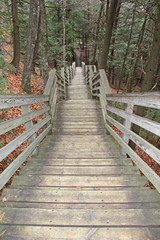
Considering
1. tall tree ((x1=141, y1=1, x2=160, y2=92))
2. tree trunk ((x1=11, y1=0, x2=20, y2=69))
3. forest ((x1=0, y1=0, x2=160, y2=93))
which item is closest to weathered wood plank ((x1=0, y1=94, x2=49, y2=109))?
forest ((x1=0, y1=0, x2=160, y2=93))

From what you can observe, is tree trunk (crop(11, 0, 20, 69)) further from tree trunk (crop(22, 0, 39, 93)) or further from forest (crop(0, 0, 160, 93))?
tree trunk (crop(22, 0, 39, 93))

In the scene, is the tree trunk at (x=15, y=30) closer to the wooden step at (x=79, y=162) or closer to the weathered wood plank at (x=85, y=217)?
the wooden step at (x=79, y=162)

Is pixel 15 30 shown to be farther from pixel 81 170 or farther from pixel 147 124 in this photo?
pixel 147 124

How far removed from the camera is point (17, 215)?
5.82 ft

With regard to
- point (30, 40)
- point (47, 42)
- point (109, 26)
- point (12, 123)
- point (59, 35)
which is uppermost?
point (59, 35)

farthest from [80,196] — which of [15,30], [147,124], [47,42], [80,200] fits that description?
[15,30]

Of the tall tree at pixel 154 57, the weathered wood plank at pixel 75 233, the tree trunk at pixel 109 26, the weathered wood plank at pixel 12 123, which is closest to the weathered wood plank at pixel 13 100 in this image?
the weathered wood plank at pixel 12 123

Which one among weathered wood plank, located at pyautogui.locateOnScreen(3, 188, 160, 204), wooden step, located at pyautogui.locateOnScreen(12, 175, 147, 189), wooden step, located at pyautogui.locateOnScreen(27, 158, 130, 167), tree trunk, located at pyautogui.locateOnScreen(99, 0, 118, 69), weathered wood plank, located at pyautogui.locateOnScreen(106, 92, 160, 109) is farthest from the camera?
tree trunk, located at pyautogui.locateOnScreen(99, 0, 118, 69)

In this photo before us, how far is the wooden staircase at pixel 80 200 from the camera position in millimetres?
1602

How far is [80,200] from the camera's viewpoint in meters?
2.04

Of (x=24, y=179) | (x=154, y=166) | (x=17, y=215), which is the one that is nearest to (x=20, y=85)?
(x=24, y=179)

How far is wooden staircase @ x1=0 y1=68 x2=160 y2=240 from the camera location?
5.25ft

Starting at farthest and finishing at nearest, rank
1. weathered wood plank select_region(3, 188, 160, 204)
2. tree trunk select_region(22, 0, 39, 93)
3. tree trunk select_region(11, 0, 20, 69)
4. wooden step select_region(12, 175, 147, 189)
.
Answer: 1. tree trunk select_region(11, 0, 20, 69)
2. tree trunk select_region(22, 0, 39, 93)
3. wooden step select_region(12, 175, 147, 189)
4. weathered wood plank select_region(3, 188, 160, 204)

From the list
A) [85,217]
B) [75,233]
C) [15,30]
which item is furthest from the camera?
[15,30]
